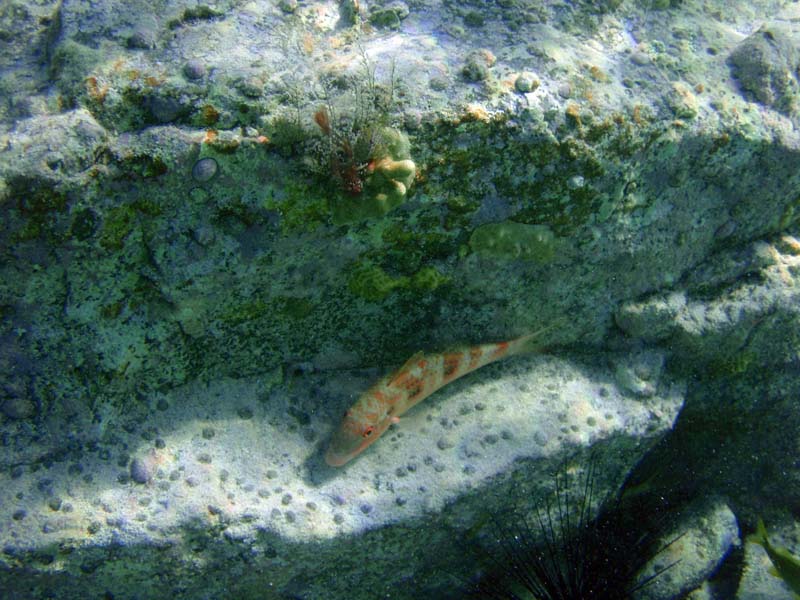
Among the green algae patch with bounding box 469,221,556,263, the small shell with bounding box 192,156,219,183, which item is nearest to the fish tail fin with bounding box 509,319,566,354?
the green algae patch with bounding box 469,221,556,263

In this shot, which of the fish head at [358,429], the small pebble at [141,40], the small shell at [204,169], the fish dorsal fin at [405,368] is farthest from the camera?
the fish dorsal fin at [405,368]

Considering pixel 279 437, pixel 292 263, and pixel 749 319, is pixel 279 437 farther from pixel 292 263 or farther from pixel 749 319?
pixel 749 319

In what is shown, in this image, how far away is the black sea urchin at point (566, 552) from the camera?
11.2 ft

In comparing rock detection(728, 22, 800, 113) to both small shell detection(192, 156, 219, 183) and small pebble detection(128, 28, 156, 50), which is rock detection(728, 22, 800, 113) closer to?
small shell detection(192, 156, 219, 183)

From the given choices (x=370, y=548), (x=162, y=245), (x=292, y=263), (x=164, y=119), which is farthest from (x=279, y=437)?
(x=164, y=119)

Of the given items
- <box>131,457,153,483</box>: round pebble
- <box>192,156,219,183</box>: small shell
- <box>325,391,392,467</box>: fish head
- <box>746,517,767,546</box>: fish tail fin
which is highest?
<box>192,156,219,183</box>: small shell

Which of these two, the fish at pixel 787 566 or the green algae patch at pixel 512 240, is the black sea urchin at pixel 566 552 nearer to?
the fish at pixel 787 566

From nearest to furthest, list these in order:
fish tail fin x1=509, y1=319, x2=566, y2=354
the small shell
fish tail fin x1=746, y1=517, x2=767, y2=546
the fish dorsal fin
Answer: the small shell < the fish dorsal fin < fish tail fin x1=509, y1=319, x2=566, y2=354 < fish tail fin x1=746, y1=517, x2=767, y2=546

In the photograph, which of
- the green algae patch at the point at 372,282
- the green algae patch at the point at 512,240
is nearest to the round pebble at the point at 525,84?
the green algae patch at the point at 512,240

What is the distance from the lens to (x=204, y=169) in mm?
2395

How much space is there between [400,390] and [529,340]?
37.4 inches

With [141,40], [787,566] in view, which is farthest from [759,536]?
[141,40]

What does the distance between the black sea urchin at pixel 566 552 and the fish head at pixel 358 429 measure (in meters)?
1.02

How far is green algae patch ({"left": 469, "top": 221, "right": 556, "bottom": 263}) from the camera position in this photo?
2.93 m
